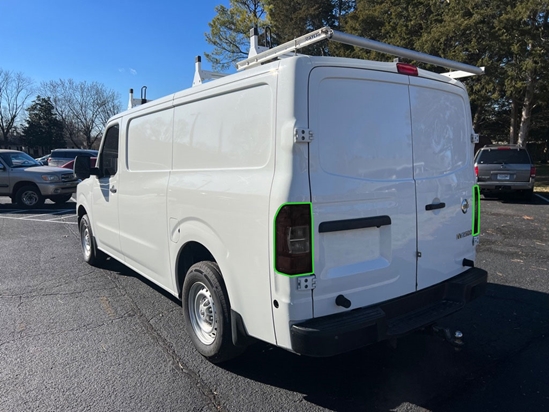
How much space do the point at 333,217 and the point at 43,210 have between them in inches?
492

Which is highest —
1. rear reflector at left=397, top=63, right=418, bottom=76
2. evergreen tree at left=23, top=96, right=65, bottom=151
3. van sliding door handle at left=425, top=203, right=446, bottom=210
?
evergreen tree at left=23, top=96, right=65, bottom=151

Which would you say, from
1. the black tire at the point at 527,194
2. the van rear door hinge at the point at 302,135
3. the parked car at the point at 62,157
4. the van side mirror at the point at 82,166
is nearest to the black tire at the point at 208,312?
the van rear door hinge at the point at 302,135

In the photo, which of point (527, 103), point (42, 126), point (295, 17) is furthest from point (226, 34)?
point (42, 126)

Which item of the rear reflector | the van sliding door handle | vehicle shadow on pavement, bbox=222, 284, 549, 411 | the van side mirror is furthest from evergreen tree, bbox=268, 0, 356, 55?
vehicle shadow on pavement, bbox=222, 284, 549, 411

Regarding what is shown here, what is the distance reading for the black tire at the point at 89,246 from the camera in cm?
607

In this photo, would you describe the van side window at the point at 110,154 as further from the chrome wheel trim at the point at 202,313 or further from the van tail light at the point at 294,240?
the van tail light at the point at 294,240

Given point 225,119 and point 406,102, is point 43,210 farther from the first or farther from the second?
point 406,102

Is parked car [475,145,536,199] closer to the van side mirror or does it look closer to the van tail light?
the van side mirror

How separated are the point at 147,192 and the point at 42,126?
2534 inches

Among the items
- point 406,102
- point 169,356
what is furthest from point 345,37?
point 169,356

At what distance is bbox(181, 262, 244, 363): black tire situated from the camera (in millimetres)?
3117

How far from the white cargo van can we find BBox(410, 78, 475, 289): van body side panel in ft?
0.05

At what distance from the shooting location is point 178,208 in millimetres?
3586

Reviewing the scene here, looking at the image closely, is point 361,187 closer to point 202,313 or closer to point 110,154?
point 202,313
